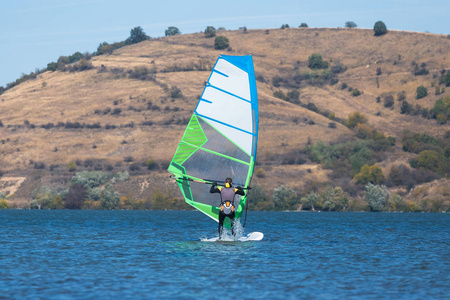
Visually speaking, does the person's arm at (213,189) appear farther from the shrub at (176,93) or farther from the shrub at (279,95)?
the shrub at (279,95)

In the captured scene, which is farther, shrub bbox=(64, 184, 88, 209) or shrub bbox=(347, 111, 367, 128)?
shrub bbox=(347, 111, 367, 128)

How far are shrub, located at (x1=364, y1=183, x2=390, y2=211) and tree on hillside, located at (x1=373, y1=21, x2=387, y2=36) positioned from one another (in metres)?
77.7

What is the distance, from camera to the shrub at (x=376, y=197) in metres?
79.4

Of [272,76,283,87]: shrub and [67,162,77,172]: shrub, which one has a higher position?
[272,76,283,87]: shrub

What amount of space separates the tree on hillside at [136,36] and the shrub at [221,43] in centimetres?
2702

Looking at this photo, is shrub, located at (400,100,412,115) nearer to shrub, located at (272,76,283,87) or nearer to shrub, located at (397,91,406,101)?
shrub, located at (397,91,406,101)

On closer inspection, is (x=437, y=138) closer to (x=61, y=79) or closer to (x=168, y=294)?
(x=61, y=79)

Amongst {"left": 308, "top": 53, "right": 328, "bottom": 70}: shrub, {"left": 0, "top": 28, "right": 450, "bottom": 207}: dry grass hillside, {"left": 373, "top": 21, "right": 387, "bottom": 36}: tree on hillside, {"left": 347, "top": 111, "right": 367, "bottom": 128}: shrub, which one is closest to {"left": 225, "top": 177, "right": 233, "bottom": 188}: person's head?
{"left": 0, "top": 28, "right": 450, "bottom": 207}: dry grass hillside

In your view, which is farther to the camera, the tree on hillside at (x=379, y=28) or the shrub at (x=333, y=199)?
the tree on hillside at (x=379, y=28)

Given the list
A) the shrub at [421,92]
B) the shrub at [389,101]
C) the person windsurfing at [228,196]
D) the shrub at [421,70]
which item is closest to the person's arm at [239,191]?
the person windsurfing at [228,196]

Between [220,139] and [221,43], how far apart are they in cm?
12299

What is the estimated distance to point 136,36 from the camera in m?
170

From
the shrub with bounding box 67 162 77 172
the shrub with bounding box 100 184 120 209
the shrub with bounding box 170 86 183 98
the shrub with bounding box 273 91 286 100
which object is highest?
the shrub with bounding box 170 86 183 98

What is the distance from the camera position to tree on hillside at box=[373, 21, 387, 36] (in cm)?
15100
